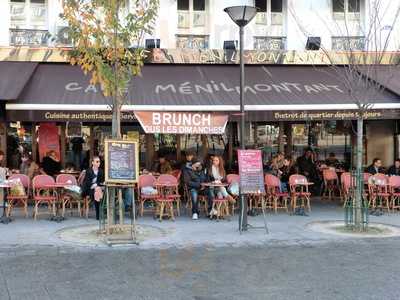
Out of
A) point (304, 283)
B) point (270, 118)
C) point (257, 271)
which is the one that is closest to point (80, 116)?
point (270, 118)

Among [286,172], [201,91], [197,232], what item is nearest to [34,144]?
[201,91]

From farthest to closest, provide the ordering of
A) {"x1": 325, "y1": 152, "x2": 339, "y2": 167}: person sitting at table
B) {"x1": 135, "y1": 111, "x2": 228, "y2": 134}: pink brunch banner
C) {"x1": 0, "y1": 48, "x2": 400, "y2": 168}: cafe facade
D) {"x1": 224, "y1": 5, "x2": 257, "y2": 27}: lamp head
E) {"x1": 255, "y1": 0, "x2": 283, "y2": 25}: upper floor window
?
{"x1": 325, "y1": 152, "x2": 339, "y2": 167}: person sitting at table
{"x1": 255, "y1": 0, "x2": 283, "y2": 25}: upper floor window
{"x1": 0, "y1": 48, "x2": 400, "y2": 168}: cafe facade
{"x1": 135, "y1": 111, "x2": 228, "y2": 134}: pink brunch banner
{"x1": 224, "y1": 5, "x2": 257, "y2": 27}: lamp head

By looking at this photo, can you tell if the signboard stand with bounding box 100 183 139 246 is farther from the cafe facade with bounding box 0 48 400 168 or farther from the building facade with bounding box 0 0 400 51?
the building facade with bounding box 0 0 400 51

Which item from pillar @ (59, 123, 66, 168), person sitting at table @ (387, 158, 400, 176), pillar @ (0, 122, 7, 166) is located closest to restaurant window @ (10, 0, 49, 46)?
pillar @ (0, 122, 7, 166)

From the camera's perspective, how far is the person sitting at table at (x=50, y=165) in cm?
1347

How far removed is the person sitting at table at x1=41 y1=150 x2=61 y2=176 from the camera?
1347 centimetres

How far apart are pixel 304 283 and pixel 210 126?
5677 millimetres

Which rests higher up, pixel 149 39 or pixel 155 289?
pixel 149 39

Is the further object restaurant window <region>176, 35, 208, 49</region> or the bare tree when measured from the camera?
restaurant window <region>176, 35, 208, 49</region>

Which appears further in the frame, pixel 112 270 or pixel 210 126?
pixel 210 126

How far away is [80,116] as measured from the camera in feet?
37.6

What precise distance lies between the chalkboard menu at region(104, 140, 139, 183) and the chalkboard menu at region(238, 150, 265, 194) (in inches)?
78.0

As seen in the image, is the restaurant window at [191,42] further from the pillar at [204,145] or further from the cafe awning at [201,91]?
the pillar at [204,145]

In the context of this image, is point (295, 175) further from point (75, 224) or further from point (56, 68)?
point (56, 68)
